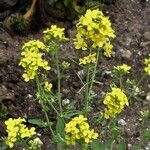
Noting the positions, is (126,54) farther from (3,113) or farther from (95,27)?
(95,27)

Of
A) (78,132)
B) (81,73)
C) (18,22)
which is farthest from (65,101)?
(78,132)

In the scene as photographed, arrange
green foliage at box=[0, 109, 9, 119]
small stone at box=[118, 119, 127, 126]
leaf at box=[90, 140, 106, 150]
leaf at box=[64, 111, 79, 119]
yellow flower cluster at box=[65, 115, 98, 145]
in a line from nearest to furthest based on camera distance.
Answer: yellow flower cluster at box=[65, 115, 98, 145] < leaf at box=[90, 140, 106, 150] < leaf at box=[64, 111, 79, 119] < green foliage at box=[0, 109, 9, 119] < small stone at box=[118, 119, 127, 126]

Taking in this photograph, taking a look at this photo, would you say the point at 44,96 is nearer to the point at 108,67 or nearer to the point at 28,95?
the point at 28,95

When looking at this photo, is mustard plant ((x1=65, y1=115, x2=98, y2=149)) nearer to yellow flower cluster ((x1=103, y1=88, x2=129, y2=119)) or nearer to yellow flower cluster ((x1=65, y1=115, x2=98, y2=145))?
yellow flower cluster ((x1=65, y1=115, x2=98, y2=145))

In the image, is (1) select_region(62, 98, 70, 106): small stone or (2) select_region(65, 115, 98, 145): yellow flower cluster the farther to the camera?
(1) select_region(62, 98, 70, 106): small stone

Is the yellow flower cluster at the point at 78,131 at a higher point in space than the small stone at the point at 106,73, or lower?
higher

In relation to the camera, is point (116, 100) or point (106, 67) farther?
point (106, 67)

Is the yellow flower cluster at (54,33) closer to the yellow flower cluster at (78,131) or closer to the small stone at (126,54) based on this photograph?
the yellow flower cluster at (78,131)

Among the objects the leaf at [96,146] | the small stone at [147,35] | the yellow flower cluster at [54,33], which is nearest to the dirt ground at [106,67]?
the small stone at [147,35]

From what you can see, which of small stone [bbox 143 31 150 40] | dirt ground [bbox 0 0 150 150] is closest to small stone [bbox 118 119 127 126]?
dirt ground [bbox 0 0 150 150]

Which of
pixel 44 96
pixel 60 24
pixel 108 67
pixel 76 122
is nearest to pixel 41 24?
pixel 60 24
